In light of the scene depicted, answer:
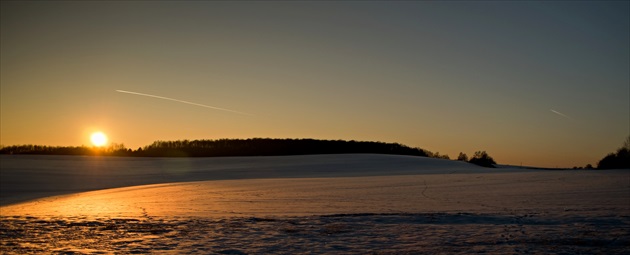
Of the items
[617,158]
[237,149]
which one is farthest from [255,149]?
[617,158]

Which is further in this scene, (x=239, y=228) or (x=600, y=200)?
(x=600, y=200)

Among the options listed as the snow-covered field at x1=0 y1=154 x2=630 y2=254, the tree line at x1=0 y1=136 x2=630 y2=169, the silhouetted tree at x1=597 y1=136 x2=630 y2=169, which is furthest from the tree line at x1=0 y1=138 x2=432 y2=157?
the snow-covered field at x1=0 y1=154 x2=630 y2=254

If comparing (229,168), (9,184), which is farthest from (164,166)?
(9,184)

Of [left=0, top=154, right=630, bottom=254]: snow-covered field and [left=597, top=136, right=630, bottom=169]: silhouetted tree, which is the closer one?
[left=0, top=154, right=630, bottom=254]: snow-covered field

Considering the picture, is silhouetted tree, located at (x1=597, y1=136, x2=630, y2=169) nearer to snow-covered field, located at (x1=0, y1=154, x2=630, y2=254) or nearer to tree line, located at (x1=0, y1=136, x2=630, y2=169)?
tree line, located at (x1=0, y1=136, x2=630, y2=169)

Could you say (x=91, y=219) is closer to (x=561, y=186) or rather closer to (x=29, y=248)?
(x=29, y=248)

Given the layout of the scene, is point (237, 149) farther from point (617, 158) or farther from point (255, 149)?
point (617, 158)

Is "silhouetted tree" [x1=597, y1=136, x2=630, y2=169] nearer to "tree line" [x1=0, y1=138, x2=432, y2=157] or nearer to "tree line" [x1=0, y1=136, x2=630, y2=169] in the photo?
"tree line" [x1=0, y1=136, x2=630, y2=169]

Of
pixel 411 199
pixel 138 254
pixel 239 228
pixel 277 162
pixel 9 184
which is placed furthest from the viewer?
pixel 277 162

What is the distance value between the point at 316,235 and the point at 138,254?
8.41 feet

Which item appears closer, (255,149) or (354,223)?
(354,223)

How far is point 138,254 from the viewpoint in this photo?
22.7 feet

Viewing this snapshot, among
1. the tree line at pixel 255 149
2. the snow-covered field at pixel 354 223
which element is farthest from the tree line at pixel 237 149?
the snow-covered field at pixel 354 223

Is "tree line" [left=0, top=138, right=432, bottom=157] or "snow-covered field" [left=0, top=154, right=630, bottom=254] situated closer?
"snow-covered field" [left=0, top=154, right=630, bottom=254]
